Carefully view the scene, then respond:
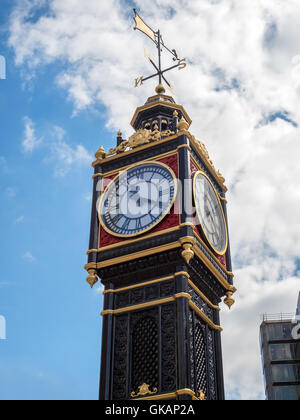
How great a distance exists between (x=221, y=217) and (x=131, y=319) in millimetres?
7597

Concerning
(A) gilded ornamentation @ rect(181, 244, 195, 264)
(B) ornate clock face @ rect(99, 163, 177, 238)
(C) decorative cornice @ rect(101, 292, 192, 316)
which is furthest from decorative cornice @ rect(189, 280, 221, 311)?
(B) ornate clock face @ rect(99, 163, 177, 238)

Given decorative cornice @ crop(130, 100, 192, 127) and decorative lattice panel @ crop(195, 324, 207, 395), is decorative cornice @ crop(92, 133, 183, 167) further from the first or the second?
decorative lattice panel @ crop(195, 324, 207, 395)

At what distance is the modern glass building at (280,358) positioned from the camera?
2980 inches

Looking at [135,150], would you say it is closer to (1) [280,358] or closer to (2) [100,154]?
(2) [100,154]

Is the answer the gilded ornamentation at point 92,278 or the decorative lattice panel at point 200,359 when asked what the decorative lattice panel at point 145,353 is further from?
the gilded ornamentation at point 92,278

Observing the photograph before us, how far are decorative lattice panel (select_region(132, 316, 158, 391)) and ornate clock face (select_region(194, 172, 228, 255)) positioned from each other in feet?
16.0

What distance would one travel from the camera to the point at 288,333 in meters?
77.4

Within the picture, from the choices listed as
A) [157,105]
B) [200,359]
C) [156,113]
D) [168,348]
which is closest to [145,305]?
[168,348]

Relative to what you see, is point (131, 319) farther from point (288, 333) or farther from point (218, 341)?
point (288, 333)

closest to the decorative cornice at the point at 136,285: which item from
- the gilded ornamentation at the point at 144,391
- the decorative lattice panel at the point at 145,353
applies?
the decorative lattice panel at the point at 145,353

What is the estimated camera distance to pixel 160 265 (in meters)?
30.8

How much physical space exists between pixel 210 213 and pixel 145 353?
7.66 meters

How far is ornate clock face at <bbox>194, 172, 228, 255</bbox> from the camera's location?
3278 cm
